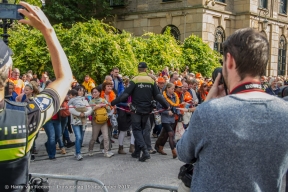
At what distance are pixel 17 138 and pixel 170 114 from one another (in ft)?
27.2

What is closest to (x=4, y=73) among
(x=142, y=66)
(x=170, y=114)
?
(x=142, y=66)

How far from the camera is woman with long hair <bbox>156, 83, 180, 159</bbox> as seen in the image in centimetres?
1030

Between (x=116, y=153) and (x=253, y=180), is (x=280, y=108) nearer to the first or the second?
(x=253, y=180)

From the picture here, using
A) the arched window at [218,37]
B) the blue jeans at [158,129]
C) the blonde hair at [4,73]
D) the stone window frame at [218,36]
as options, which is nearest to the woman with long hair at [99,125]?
the blue jeans at [158,129]

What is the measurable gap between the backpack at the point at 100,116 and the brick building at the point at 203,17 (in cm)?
1645

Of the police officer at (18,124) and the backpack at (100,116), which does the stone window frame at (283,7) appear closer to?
the backpack at (100,116)

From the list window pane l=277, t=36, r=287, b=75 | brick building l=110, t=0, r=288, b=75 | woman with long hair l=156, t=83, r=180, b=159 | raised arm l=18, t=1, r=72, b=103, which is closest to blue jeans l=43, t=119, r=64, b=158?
woman with long hair l=156, t=83, r=180, b=159

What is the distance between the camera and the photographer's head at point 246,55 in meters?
2.14

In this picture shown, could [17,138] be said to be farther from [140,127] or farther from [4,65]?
[140,127]

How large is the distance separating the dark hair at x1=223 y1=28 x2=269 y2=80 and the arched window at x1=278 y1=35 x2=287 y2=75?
3182cm

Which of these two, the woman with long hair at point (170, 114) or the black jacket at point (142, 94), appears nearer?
the black jacket at point (142, 94)

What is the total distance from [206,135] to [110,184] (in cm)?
585

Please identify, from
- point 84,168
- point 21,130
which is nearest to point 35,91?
point 84,168

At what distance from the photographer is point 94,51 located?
669 inches
